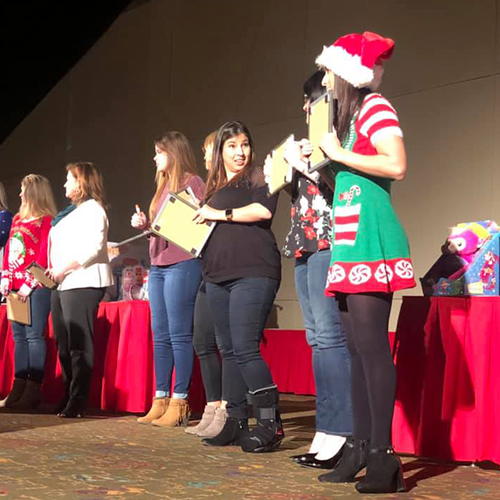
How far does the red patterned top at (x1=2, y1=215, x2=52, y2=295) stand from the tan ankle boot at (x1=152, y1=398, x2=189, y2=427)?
123cm

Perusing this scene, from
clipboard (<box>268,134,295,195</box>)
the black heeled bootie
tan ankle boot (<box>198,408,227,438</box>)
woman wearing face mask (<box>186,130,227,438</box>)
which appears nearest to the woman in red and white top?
woman wearing face mask (<box>186,130,227,438</box>)

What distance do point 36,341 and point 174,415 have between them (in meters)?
1.23

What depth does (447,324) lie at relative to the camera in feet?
9.23

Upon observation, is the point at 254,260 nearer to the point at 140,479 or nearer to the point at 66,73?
the point at 140,479

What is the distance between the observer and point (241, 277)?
2.88 metres

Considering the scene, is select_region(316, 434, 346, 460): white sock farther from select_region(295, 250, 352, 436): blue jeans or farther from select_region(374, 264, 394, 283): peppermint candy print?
select_region(374, 264, 394, 283): peppermint candy print

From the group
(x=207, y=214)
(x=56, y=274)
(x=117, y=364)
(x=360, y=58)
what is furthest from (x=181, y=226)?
(x=117, y=364)

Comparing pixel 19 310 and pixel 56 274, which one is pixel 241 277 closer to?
pixel 56 274

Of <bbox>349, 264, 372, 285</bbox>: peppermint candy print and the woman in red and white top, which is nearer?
<bbox>349, 264, 372, 285</bbox>: peppermint candy print

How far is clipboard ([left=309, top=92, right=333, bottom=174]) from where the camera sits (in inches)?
86.4

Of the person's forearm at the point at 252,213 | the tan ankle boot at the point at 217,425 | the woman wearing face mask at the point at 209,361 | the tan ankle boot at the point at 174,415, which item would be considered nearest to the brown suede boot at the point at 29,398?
the tan ankle boot at the point at 174,415

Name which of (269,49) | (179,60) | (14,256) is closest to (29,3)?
(179,60)

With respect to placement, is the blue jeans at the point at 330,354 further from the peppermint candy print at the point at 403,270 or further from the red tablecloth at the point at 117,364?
the red tablecloth at the point at 117,364

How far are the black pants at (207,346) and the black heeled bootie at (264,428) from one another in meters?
0.41
